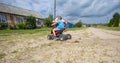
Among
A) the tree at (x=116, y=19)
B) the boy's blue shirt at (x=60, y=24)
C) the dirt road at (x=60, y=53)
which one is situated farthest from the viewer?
the tree at (x=116, y=19)

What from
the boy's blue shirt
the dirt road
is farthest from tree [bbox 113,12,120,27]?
the dirt road

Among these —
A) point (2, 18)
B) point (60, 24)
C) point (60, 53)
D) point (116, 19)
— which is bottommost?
point (60, 53)

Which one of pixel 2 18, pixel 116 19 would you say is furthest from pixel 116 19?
pixel 2 18

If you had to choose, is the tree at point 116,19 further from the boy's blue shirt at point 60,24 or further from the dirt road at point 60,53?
the dirt road at point 60,53

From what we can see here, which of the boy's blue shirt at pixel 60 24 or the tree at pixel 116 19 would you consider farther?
the tree at pixel 116 19

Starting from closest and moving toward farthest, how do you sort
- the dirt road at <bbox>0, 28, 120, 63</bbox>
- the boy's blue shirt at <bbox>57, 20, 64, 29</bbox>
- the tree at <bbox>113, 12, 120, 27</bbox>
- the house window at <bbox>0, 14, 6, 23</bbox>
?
the dirt road at <bbox>0, 28, 120, 63</bbox>
the boy's blue shirt at <bbox>57, 20, 64, 29</bbox>
the house window at <bbox>0, 14, 6, 23</bbox>
the tree at <bbox>113, 12, 120, 27</bbox>

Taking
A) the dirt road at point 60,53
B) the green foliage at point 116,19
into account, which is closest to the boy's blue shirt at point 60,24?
the dirt road at point 60,53

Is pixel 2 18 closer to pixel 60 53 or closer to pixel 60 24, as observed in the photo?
pixel 60 24

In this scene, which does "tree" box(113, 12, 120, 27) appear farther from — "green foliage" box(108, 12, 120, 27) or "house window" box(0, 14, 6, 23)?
"house window" box(0, 14, 6, 23)

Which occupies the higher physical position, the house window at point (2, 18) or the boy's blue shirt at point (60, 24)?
the house window at point (2, 18)

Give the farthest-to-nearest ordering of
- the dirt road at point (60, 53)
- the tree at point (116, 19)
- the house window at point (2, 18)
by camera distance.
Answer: the tree at point (116, 19) < the house window at point (2, 18) < the dirt road at point (60, 53)

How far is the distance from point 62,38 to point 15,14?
2332 centimetres

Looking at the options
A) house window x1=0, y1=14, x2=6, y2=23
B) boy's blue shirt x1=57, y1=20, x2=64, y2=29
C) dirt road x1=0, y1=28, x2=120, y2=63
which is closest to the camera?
dirt road x1=0, y1=28, x2=120, y2=63

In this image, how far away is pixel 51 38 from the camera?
303 inches
